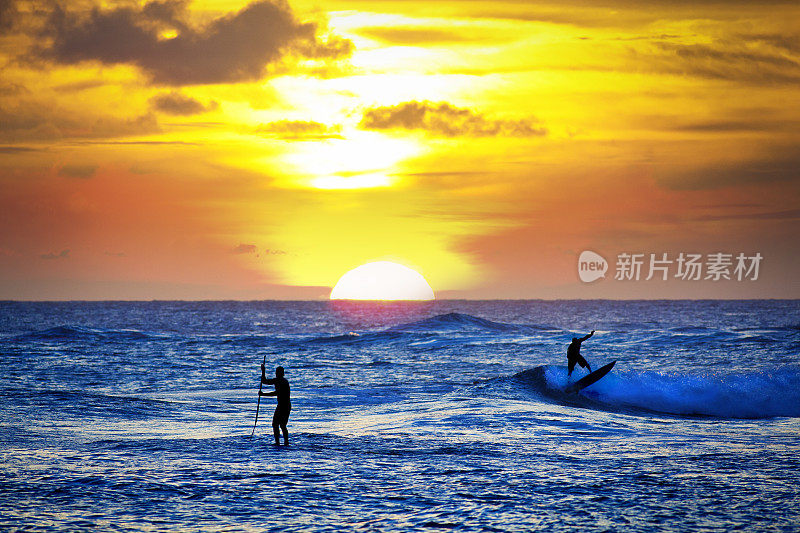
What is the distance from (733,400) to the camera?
2836 centimetres

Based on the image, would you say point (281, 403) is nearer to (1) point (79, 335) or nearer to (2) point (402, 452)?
(2) point (402, 452)

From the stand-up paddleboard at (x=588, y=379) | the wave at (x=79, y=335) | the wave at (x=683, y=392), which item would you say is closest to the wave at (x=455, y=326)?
the wave at (x=79, y=335)

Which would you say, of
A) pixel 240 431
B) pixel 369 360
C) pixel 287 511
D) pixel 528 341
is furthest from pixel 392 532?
pixel 528 341

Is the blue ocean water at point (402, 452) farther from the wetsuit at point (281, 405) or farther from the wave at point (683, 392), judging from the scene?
the wetsuit at point (281, 405)

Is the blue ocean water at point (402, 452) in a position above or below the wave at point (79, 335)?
above

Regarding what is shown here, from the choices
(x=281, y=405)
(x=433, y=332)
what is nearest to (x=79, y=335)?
(x=433, y=332)

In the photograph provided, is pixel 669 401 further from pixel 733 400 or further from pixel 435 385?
pixel 435 385

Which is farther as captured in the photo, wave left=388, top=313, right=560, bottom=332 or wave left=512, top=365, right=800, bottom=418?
wave left=388, top=313, right=560, bottom=332

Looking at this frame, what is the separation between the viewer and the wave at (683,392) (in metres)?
26.9

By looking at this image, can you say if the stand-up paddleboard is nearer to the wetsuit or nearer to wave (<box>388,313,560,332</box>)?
the wetsuit

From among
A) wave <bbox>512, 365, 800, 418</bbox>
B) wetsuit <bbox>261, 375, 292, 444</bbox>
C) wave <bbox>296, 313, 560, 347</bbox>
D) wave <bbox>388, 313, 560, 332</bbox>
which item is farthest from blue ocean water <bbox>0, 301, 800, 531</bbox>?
wave <bbox>388, 313, 560, 332</bbox>

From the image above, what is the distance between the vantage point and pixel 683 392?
96.6 feet

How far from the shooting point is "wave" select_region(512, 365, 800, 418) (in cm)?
2691

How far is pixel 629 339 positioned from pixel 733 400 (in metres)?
27.1
